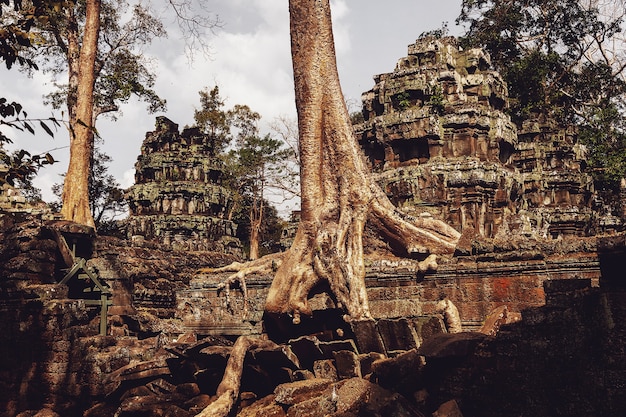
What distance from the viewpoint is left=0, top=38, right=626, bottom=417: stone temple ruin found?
475 centimetres

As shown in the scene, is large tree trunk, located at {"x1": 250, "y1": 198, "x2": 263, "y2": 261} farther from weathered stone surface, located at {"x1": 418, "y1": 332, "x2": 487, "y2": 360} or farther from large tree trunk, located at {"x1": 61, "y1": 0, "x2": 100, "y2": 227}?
weathered stone surface, located at {"x1": 418, "y1": 332, "x2": 487, "y2": 360}

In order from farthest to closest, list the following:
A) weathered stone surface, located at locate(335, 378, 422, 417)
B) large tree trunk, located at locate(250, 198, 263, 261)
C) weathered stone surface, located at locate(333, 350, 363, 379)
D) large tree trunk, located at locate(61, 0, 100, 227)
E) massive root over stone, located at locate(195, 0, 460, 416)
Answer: large tree trunk, located at locate(250, 198, 263, 261) < large tree trunk, located at locate(61, 0, 100, 227) < massive root over stone, located at locate(195, 0, 460, 416) < weathered stone surface, located at locate(333, 350, 363, 379) < weathered stone surface, located at locate(335, 378, 422, 417)

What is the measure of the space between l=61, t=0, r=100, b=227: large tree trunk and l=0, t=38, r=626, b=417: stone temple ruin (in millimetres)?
2068

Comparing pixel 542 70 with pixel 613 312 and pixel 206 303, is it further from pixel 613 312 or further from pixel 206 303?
pixel 613 312

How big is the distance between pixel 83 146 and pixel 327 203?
429 inches

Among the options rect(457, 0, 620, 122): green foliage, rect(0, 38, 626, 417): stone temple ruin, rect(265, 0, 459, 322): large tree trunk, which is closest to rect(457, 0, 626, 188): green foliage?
rect(457, 0, 620, 122): green foliage

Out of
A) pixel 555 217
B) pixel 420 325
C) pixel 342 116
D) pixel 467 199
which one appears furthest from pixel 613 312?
pixel 555 217

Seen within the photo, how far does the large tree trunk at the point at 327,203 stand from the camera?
759cm

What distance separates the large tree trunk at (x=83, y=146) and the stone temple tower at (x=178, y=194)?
12.9 ft

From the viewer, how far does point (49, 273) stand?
1015 centimetres

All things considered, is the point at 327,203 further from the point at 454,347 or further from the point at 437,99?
the point at 437,99

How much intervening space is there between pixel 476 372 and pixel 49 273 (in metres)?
7.74

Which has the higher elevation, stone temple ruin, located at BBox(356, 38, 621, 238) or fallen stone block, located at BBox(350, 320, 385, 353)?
stone temple ruin, located at BBox(356, 38, 621, 238)

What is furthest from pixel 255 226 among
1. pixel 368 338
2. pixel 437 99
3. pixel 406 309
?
pixel 368 338
